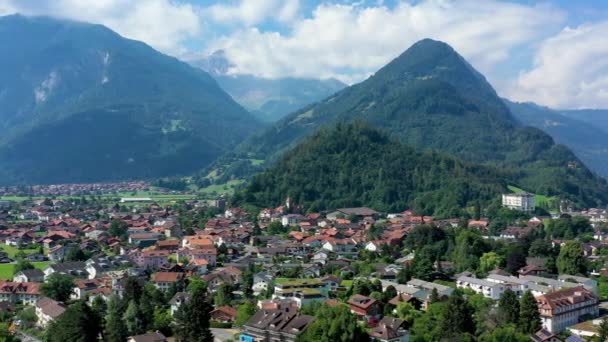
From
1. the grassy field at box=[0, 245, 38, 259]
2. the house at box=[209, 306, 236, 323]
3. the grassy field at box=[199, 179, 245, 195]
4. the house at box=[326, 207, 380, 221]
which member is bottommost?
the grassy field at box=[0, 245, 38, 259]

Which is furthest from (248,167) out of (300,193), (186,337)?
(186,337)

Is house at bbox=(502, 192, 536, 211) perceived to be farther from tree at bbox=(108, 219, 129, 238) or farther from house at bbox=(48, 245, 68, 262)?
house at bbox=(48, 245, 68, 262)

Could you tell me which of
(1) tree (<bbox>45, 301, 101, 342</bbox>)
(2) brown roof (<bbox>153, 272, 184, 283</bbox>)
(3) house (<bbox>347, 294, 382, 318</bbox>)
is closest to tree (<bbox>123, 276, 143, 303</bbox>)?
(1) tree (<bbox>45, 301, 101, 342</bbox>)

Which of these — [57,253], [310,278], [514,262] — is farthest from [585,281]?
[57,253]

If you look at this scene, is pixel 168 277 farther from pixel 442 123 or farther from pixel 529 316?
pixel 442 123

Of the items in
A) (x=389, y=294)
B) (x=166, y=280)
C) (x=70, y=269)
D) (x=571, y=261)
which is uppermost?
(x=571, y=261)

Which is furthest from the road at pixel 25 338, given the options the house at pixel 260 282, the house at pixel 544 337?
the house at pixel 544 337
